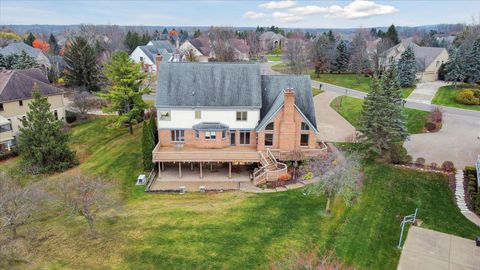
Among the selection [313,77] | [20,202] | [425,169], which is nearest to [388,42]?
[313,77]

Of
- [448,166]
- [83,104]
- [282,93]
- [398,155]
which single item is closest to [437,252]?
[448,166]

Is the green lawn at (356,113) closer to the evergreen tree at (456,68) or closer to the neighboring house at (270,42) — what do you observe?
the evergreen tree at (456,68)

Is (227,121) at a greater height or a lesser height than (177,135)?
greater

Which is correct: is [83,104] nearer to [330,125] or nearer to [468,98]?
[330,125]

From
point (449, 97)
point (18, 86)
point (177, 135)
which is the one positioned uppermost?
point (18, 86)

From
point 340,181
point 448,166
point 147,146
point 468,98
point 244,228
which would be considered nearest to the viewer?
point 244,228

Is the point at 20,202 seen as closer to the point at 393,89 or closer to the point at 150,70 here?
the point at 393,89
